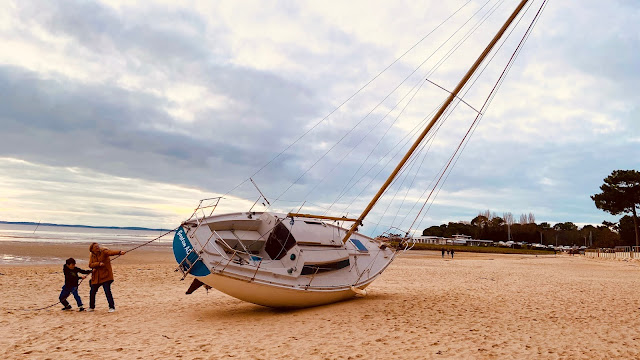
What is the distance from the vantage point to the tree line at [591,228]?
61969mm

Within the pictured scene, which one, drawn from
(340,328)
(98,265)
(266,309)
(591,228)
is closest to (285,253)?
(266,309)

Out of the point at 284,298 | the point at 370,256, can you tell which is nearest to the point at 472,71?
the point at 370,256

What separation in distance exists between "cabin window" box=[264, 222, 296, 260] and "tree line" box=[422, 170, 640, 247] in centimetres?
6615

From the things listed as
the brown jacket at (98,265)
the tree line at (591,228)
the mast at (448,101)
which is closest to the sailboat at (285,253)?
the mast at (448,101)

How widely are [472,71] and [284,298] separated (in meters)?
8.52

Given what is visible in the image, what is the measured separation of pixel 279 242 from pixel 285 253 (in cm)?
38

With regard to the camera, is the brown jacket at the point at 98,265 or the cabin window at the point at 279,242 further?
the cabin window at the point at 279,242

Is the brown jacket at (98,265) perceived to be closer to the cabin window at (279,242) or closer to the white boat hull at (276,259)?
the white boat hull at (276,259)

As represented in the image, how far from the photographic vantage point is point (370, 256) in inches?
543

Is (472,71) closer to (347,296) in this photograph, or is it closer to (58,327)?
(347,296)

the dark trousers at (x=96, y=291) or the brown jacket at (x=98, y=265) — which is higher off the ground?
the brown jacket at (x=98, y=265)

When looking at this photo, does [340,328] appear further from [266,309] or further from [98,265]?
[98,265]

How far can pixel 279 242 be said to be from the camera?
39.7 ft

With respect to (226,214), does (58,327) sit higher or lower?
lower
